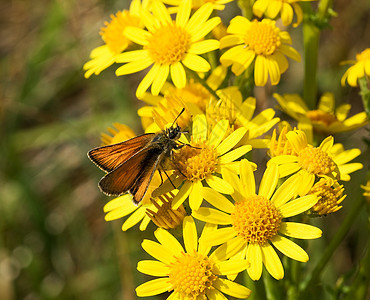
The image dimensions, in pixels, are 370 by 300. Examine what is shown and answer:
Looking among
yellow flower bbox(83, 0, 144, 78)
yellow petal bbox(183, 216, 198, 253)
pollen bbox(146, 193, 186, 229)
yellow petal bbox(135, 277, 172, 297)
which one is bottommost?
yellow petal bbox(135, 277, 172, 297)

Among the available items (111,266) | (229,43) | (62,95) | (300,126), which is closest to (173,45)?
(229,43)

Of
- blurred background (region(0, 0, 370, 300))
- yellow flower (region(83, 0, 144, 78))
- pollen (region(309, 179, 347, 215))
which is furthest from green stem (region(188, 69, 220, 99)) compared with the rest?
blurred background (region(0, 0, 370, 300))

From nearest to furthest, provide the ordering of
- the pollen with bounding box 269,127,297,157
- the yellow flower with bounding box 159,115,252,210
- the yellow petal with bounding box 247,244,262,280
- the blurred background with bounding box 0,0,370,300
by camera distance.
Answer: the yellow petal with bounding box 247,244,262,280 → the yellow flower with bounding box 159,115,252,210 → the pollen with bounding box 269,127,297,157 → the blurred background with bounding box 0,0,370,300

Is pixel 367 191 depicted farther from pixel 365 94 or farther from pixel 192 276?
pixel 192 276

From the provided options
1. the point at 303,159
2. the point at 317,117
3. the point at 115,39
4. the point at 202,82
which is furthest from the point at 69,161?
the point at 303,159

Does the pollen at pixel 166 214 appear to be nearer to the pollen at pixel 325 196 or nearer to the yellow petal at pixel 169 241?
the yellow petal at pixel 169 241

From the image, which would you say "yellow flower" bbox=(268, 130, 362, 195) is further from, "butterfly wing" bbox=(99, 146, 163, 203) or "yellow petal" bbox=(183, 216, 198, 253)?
"butterfly wing" bbox=(99, 146, 163, 203)

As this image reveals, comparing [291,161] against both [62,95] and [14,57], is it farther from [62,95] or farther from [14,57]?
[14,57]
